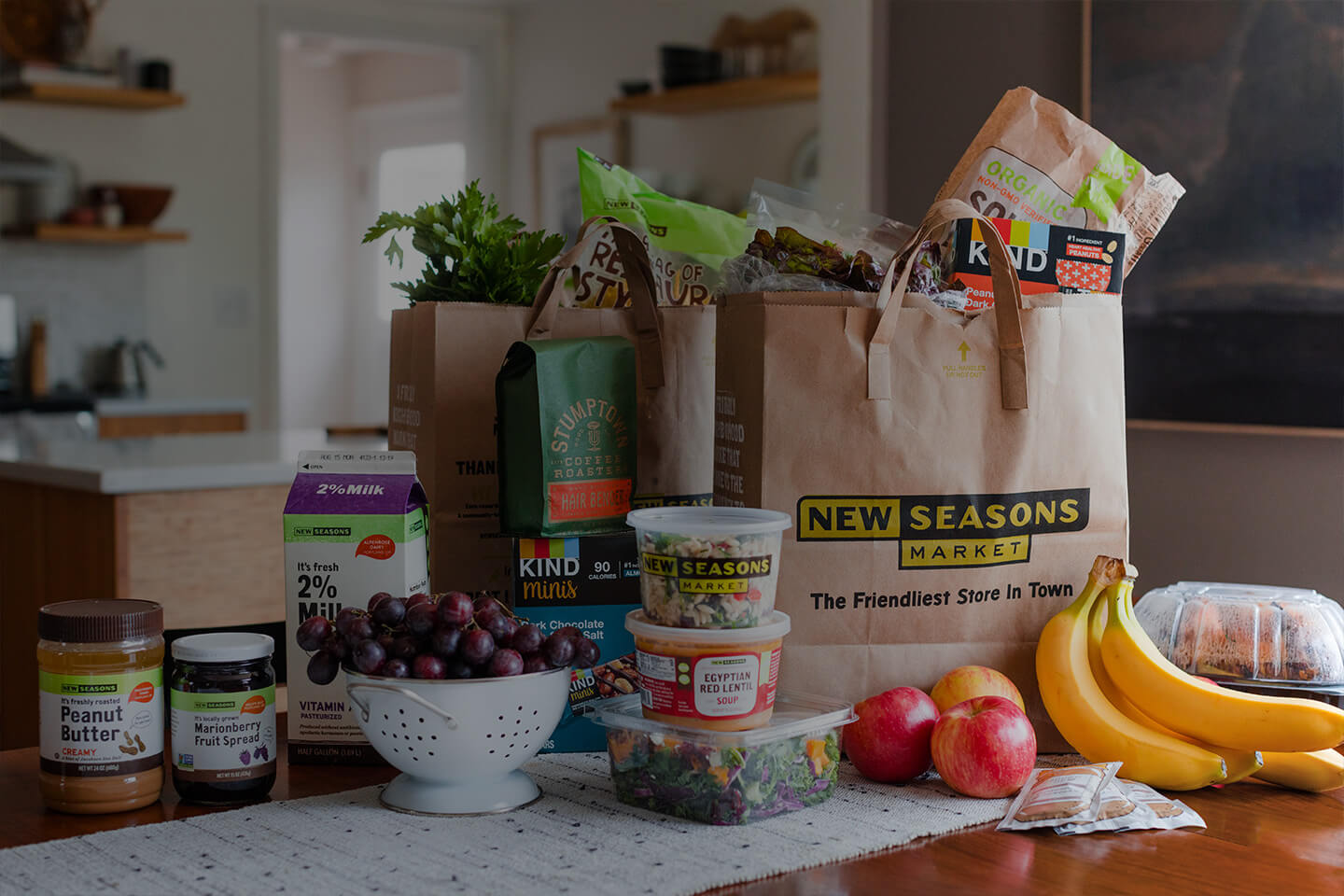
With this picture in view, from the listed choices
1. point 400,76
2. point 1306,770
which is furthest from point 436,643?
point 400,76

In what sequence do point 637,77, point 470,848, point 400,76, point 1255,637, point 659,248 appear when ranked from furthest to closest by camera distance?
point 400,76, point 637,77, point 659,248, point 1255,637, point 470,848

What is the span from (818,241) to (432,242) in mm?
365

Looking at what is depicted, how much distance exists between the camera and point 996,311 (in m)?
1.08

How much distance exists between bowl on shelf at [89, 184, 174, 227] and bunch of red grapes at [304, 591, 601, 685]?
192 inches

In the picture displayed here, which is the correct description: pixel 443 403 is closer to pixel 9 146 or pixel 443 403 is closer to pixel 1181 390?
pixel 1181 390

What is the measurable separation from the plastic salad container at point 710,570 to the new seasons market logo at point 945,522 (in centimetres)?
12

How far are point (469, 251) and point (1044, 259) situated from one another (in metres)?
0.53

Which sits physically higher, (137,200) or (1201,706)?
(137,200)

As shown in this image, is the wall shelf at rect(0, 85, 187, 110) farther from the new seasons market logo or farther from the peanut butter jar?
the new seasons market logo

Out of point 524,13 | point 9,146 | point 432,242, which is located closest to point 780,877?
point 432,242

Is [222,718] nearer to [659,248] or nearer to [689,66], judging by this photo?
[659,248]

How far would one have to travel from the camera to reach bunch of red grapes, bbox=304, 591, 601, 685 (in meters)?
0.92

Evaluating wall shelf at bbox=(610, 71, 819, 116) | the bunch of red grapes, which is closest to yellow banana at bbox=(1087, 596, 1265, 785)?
the bunch of red grapes

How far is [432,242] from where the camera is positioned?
4.01ft
